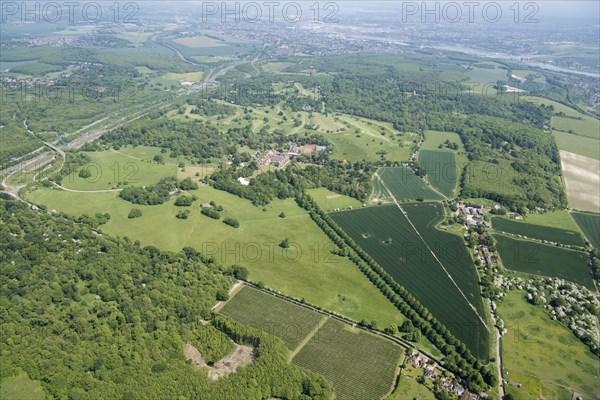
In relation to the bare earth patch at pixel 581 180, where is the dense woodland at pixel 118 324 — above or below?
below

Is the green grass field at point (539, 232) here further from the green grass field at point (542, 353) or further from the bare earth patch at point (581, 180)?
the green grass field at point (542, 353)

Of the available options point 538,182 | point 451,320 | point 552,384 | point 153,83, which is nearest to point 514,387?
point 552,384

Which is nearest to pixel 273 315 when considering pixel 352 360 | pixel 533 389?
pixel 352 360

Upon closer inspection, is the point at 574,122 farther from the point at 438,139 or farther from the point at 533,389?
the point at 533,389

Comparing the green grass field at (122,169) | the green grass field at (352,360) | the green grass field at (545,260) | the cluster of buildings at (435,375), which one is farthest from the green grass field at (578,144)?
the green grass field at (122,169)

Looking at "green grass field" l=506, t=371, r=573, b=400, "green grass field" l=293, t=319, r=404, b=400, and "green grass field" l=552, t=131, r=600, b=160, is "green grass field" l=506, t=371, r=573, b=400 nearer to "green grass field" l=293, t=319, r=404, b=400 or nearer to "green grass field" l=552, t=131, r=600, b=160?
"green grass field" l=293, t=319, r=404, b=400

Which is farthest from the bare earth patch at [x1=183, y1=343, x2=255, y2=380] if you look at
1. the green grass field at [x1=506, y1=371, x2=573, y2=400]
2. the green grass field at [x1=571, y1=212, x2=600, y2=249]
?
the green grass field at [x1=571, y1=212, x2=600, y2=249]

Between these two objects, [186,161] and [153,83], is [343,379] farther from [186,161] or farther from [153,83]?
[153,83]
